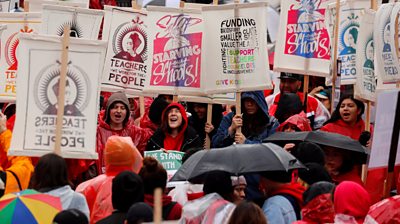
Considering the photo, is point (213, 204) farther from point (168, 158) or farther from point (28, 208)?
point (168, 158)

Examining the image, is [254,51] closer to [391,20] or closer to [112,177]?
[391,20]

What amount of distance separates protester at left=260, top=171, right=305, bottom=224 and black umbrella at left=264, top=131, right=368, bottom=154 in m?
1.67

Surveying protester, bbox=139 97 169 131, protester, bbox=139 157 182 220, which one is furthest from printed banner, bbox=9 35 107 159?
protester, bbox=139 97 169 131

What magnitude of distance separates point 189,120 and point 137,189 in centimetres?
607

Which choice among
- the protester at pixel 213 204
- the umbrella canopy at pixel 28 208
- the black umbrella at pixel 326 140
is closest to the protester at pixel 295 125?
the black umbrella at pixel 326 140

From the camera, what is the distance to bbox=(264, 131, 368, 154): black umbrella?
51.8 feet

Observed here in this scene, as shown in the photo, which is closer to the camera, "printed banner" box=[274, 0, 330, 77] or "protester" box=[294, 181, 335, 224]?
"protester" box=[294, 181, 335, 224]

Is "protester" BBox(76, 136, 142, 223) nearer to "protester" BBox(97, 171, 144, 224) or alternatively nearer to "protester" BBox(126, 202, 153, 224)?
"protester" BBox(97, 171, 144, 224)

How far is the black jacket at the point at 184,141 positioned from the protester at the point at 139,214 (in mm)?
5268

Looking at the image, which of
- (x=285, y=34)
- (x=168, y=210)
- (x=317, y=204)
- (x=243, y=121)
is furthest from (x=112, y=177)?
(x=285, y=34)

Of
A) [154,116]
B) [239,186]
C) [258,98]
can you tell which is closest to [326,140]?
[258,98]

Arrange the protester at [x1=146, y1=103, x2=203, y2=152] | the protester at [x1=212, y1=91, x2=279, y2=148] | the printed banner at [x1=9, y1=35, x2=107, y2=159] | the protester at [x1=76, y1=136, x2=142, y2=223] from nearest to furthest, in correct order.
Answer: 1. the protester at [x1=76, y1=136, x2=142, y2=223]
2. the printed banner at [x1=9, y1=35, x2=107, y2=159]
3. the protester at [x1=212, y1=91, x2=279, y2=148]
4. the protester at [x1=146, y1=103, x2=203, y2=152]

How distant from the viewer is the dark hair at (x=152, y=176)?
44.9 ft

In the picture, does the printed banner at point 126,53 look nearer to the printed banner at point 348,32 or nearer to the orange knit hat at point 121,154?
the printed banner at point 348,32
